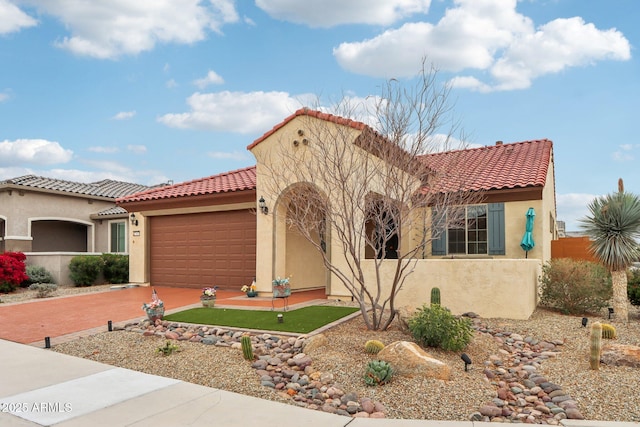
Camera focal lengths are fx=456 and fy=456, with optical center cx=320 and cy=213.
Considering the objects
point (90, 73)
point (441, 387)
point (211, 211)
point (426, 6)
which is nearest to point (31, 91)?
point (90, 73)

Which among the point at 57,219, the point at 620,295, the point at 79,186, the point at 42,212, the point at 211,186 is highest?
the point at 79,186

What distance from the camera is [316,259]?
17.1m

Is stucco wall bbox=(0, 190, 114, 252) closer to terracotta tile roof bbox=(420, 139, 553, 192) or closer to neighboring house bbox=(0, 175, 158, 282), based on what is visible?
neighboring house bbox=(0, 175, 158, 282)

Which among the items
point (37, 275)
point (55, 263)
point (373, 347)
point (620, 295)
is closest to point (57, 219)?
point (55, 263)

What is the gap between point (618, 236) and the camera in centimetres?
1119

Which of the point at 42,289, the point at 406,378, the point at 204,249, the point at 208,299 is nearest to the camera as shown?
the point at 406,378

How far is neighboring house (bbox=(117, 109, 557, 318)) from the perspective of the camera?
1114 cm

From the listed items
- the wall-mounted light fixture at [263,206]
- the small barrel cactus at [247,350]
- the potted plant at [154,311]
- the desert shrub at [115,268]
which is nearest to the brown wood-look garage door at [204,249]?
the wall-mounted light fixture at [263,206]

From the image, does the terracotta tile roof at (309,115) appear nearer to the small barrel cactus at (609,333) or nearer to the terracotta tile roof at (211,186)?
the terracotta tile roof at (211,186)

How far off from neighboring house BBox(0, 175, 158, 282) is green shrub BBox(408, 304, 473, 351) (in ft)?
58.4

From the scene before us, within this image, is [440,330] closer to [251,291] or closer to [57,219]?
[251,291]

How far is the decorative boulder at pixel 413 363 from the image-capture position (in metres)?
6.45

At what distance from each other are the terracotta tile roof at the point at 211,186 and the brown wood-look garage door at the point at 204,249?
92cm

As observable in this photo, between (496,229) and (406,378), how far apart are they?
8987mm
